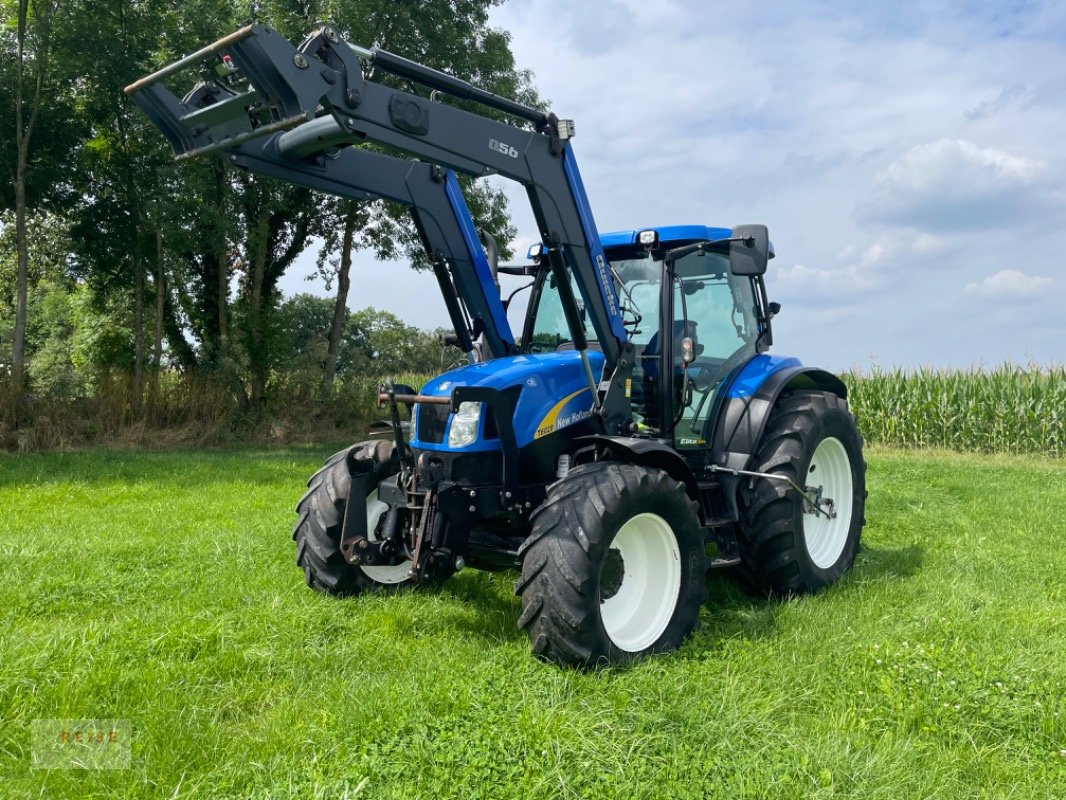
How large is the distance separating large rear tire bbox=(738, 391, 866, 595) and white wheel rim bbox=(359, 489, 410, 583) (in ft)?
6.71

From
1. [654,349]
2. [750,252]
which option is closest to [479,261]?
[654,349]

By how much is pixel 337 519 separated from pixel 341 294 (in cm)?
1309

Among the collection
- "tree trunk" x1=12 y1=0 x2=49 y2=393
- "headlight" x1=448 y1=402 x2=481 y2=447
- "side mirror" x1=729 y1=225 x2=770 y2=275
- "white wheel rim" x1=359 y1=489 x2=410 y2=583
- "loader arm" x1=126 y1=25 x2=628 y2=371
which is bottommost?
"white wheel rim" x1=359 y1=489 x2=410 y2=583

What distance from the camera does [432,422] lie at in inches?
170

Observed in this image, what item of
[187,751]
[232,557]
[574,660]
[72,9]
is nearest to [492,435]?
[574,660]

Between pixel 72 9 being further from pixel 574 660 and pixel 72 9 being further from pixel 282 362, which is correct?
pixel 574 660

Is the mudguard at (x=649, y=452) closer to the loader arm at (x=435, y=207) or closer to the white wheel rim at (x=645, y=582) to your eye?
the white wheel rim at (x=645, y=582)

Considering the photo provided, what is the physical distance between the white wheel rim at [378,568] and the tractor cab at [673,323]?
145 centimetres

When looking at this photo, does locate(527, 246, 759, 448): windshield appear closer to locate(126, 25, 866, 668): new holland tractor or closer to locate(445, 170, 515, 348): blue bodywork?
locate(126, 25, 866, 668): new holland tractor

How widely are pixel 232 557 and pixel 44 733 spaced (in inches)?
108

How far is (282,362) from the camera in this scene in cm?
1619

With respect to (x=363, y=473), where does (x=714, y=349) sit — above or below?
above

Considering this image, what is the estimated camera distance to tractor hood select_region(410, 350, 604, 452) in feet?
13.8

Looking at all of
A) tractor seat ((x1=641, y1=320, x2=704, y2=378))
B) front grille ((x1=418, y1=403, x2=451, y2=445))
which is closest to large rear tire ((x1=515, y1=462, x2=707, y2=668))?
front grille ((x1=418, y1=403, x2=451, y2=445))
